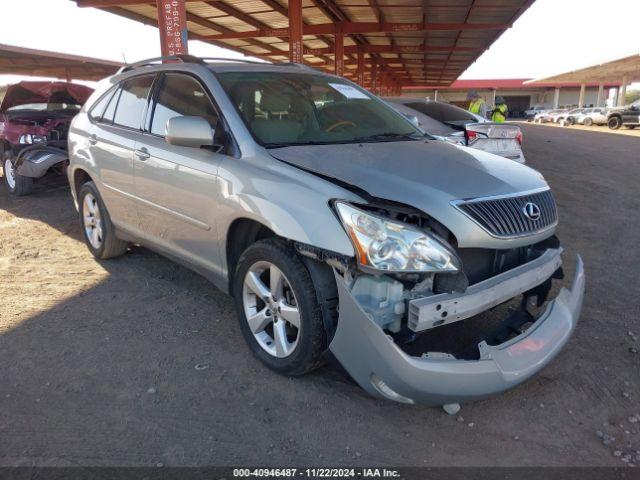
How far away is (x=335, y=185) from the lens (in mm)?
2590

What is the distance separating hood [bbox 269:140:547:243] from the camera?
2.51m

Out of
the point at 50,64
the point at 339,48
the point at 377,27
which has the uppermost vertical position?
the point at 377,27

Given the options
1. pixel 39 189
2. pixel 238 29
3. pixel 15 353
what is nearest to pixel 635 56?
pixel 238 29

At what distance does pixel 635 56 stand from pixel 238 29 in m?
31.1

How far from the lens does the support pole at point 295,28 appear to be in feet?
39.2

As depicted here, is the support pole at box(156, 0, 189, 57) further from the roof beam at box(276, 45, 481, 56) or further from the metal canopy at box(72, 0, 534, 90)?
the roof beam at box(276, 45, 481, 56)

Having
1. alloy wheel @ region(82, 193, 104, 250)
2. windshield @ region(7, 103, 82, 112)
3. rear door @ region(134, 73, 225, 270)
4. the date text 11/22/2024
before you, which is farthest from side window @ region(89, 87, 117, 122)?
windshield @ region(7, 103, 82, 112)

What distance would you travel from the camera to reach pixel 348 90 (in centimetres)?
421

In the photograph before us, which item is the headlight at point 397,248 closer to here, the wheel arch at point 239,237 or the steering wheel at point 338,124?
the wheel arch at point 239,237

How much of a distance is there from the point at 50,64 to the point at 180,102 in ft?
45.2

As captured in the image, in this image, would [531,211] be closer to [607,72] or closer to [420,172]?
[420,172]

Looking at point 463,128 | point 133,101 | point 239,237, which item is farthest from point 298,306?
point 463,128

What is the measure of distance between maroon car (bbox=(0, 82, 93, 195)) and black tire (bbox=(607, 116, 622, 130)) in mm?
30774

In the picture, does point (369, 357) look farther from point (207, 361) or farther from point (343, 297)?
point (207, 361)
